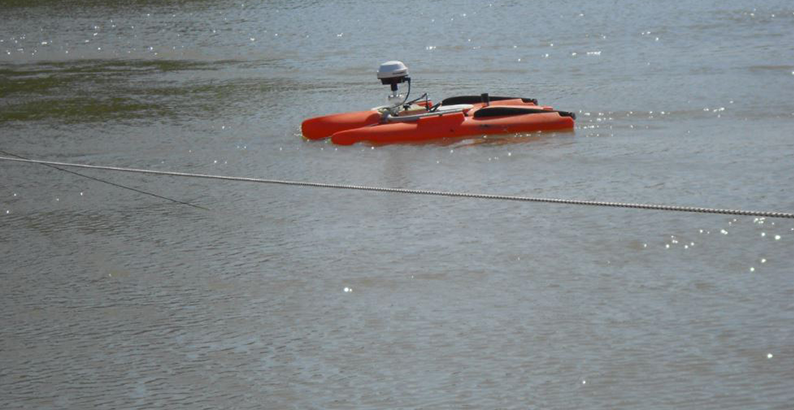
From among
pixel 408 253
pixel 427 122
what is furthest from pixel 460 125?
pixel 408 253

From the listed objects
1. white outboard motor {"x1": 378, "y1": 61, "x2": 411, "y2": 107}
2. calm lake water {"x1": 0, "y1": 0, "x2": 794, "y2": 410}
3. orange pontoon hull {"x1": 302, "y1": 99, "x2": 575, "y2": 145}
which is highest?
white outboard motor {"x1": 378, "y1": 61, "x2": 411, "y2": 107}

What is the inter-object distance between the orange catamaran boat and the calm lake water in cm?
17

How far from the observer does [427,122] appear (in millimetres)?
9094

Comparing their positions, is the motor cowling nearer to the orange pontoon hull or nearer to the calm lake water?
the orange pontoon hull

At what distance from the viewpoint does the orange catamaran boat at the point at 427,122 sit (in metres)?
9.04

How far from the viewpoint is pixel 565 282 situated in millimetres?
5438

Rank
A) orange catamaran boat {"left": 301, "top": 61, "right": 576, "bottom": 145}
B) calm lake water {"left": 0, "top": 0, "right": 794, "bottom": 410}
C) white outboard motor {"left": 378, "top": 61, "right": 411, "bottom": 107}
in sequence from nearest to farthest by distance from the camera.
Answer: calm lake water {"left": 0, "top": 0, "right": 794, "bottom": 410}
white outboard motor {"left": 378, "top": 61, "right": 411, "bottom": 107}
orange catamaran boat {"left": 301, "top": 61, "right": 576, "bottom": 145}

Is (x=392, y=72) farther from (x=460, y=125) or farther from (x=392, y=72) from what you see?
(x=460, y=125)

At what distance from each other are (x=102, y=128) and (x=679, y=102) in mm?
5415

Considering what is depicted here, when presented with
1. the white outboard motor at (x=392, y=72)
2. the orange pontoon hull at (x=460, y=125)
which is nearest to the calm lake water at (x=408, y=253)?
the orange pontoon hull at (x=460, y=125)

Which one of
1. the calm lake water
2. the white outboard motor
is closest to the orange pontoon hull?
the calm lake water

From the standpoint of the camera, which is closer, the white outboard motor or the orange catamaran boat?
the white outboard motor

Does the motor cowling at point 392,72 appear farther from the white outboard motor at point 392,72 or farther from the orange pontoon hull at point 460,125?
the orange pontoon hull at point 460,125

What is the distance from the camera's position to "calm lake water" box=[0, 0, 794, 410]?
14.6 feet
